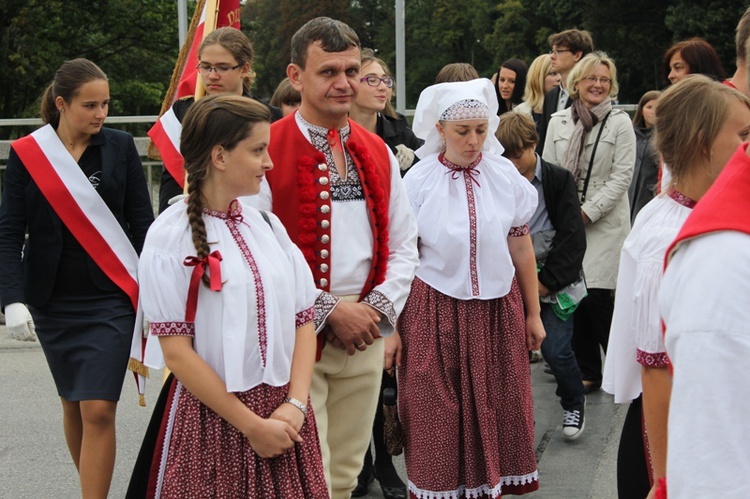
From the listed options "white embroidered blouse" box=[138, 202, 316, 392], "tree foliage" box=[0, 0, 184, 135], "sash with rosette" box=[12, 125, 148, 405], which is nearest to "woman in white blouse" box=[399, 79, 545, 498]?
"sash with rosette" box=[12, 125, 148, 405]

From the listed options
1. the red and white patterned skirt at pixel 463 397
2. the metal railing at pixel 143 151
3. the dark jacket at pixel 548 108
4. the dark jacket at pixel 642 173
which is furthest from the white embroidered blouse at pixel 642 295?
the metal railing at pixel 143 151

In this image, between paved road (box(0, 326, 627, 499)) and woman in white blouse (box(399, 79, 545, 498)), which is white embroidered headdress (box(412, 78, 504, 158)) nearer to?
woman in white blouse (box(399, 79, 545, 498))

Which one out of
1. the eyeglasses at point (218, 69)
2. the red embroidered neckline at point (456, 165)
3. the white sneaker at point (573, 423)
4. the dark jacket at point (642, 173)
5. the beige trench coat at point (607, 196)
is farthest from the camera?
the dark jacket at point (642, 173)

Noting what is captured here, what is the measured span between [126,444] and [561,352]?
2389 millimetres

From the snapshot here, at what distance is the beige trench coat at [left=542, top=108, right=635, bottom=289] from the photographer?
6.38 metres

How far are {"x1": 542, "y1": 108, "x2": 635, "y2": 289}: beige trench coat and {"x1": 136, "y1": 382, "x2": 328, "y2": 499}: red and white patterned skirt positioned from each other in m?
3.72

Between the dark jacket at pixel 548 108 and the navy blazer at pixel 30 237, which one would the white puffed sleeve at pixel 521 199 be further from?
the dark jacket at pixel 548 108

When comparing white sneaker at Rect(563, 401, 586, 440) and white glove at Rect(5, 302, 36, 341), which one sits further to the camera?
white sneaker at Rect(563, 401, 586, 440)

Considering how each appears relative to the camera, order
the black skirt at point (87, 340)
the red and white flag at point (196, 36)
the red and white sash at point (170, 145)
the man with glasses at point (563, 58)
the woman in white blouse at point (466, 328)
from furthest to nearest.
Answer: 1. the man with glasses at point (563, 58)
2. the red and white flag at point (196, 36)
3. the red and white sash at point (170, 145)
4. the woman in white blouse at point (466, 328)
5. the black skirt at point (87, 340)

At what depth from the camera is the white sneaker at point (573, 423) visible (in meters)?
5.59

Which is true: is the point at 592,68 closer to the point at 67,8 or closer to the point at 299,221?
the point at 299,221

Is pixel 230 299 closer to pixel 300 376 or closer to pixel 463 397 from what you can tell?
pixel 300 376

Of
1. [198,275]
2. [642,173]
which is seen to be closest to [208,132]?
[198,275]

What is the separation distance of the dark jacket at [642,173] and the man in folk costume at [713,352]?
5174 millimetres
